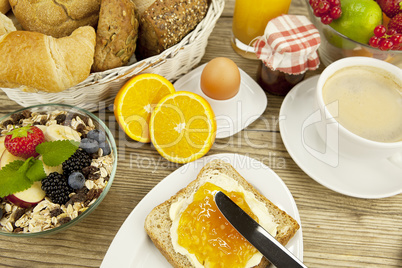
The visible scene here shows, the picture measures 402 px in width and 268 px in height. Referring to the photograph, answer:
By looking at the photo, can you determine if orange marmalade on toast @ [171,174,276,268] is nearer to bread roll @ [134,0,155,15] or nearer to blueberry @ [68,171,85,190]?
blueberry @ [68,171,85,190]

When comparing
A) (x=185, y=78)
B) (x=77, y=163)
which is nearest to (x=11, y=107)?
(x=77, y=163)

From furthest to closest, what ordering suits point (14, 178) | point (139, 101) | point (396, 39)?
point (139, 101) < point (396, 39) < point (14, 178)

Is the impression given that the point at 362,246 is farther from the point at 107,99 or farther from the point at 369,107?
the point at 107,99

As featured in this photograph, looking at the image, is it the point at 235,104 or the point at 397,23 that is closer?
the point at 397,23

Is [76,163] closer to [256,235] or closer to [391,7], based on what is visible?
[256,235]

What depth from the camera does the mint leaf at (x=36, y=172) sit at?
3.30ft

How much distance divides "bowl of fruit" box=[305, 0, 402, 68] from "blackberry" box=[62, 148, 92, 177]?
103cm

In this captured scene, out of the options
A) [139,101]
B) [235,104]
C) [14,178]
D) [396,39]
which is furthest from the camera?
[235,104]

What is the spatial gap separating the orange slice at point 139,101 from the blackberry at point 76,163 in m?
0.23

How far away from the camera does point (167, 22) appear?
129 cm

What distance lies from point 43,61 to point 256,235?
2.86 feet

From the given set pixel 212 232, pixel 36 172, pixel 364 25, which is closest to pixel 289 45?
pixel 364 25

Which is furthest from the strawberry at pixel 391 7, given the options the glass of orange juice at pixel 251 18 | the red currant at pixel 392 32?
the glass of orange juice at pixel 251 18

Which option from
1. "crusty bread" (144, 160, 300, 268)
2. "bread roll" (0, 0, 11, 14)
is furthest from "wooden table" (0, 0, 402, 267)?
"bread roll" (0, 0, 11, 14)
